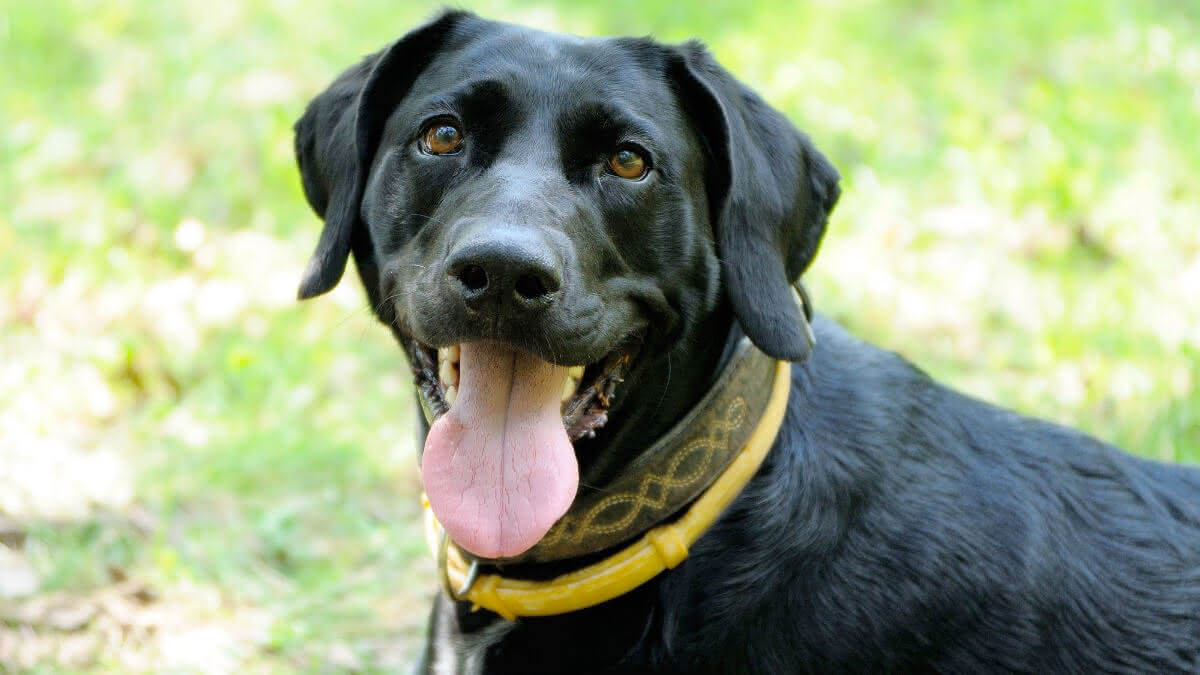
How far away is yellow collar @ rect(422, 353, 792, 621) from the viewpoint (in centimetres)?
235

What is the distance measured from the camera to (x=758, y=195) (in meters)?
2.56

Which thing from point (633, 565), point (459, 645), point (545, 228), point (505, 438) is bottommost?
point (459, 645)

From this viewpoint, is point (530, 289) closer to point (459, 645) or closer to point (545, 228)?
point (545, 228)

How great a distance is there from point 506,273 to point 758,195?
62cm

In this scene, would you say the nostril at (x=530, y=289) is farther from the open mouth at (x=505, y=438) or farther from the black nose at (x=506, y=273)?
the open mouth at (x=505, y=438)

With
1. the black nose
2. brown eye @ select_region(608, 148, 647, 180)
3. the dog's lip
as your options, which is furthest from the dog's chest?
brown eye @ select_region(608, 148, 647, 180)

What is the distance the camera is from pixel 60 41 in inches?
263

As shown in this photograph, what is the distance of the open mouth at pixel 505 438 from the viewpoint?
7.66ft

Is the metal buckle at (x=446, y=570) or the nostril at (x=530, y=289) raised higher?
the nostril at (x=530, y=289)

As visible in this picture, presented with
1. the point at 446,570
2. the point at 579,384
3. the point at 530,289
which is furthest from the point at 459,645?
the point at 530,289

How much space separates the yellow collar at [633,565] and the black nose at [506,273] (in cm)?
50

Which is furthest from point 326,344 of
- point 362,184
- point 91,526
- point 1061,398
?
point 1061,398

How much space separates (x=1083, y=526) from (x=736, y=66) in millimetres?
4894

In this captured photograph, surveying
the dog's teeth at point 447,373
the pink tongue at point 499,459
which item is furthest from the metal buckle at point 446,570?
the dog's teeth at point 447,373
